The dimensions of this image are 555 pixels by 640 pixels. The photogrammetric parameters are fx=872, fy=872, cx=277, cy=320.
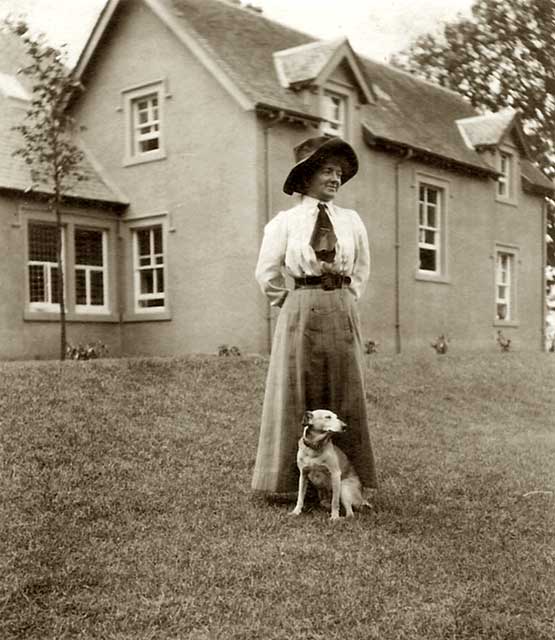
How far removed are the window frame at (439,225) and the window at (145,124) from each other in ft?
17.6

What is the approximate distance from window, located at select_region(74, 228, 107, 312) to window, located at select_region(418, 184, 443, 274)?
20.9 feet

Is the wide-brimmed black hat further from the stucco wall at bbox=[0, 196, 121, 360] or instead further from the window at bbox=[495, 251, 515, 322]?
the window at bbox=[495, 251, 515, 322]

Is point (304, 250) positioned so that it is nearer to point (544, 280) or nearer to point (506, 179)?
point (506, 179)

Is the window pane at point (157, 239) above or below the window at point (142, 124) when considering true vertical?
below

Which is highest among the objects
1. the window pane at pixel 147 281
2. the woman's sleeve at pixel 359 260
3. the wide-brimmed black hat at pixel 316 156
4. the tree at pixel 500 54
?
the tree at pixel 500 54

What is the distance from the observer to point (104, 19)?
15539mm

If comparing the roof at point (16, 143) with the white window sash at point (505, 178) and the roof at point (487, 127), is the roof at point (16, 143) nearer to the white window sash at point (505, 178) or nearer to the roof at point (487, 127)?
the roof at point (487, 127)

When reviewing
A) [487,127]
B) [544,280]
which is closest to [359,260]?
[487,127]

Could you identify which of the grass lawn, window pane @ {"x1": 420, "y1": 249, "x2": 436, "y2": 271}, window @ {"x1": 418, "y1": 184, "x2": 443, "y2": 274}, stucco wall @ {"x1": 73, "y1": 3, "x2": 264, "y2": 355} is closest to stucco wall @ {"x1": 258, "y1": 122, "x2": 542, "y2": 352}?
window @ {"x1": 418, "y1": 184, "x2": 443, "y2": 274}

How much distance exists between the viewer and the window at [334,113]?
15469mm

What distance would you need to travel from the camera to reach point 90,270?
1576 cm

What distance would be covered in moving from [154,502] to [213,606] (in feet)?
6.01

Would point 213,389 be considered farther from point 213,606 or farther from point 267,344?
point 213,606

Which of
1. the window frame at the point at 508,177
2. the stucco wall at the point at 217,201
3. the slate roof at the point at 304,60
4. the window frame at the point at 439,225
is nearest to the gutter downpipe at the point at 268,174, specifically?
the stucco wall at the point at 217,201
